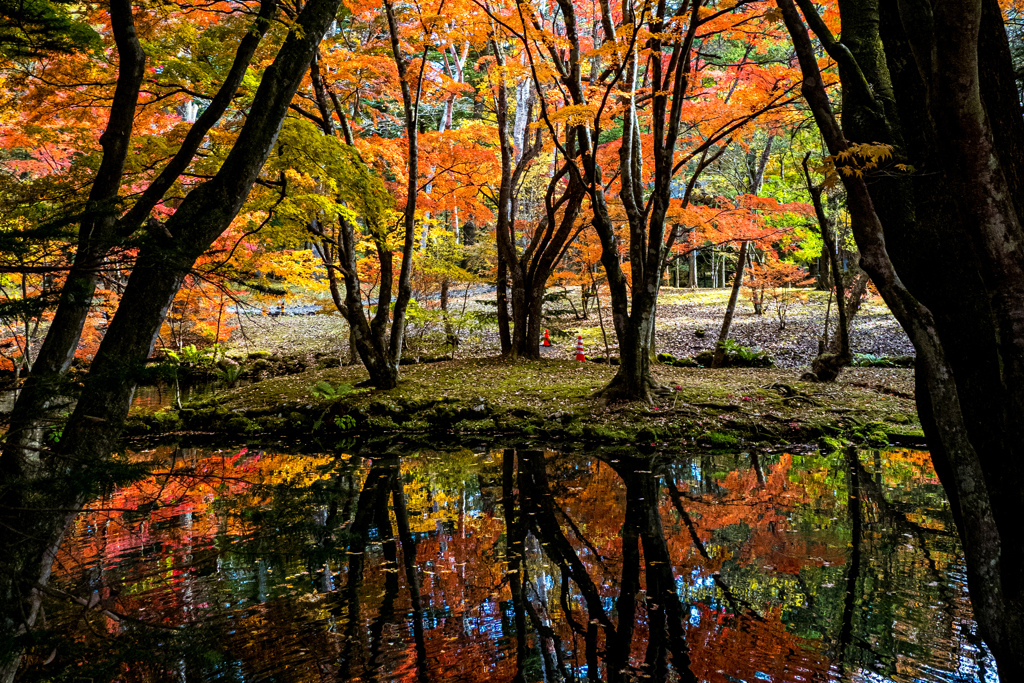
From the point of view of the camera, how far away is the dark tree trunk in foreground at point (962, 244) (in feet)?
7.02

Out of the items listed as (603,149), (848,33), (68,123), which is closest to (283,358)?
(68,123)

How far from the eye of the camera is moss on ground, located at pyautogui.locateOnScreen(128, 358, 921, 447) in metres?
7.60

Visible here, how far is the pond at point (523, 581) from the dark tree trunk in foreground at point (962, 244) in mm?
846

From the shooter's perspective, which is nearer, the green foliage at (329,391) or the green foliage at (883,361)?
the green foliage at (329,391)

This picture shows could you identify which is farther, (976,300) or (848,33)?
(848,33)

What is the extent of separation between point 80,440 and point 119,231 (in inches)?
40.5

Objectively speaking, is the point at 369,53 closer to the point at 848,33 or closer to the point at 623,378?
the point at 623,378

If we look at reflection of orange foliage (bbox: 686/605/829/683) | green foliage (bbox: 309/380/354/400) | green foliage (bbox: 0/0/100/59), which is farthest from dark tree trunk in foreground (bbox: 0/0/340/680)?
green foliage (bbox: 309/380/354/400)

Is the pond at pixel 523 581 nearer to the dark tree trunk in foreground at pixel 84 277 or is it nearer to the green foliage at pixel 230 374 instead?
the dark tree trunk in foreground at pixel 84 277

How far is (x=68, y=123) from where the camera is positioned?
7.75 m

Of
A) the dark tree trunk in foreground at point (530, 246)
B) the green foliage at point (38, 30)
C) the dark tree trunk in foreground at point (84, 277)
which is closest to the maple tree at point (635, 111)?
the dark tree trunk in foreground at point (530, 246)

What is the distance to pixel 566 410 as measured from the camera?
8266 mm

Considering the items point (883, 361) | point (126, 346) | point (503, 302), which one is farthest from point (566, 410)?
point (883, 361)

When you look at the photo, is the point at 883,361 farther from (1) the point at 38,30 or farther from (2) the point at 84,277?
(1) the point at 38,30
